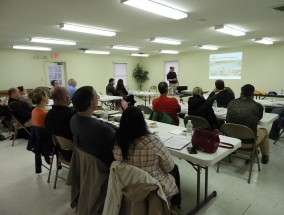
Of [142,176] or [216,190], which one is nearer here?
[142,176]

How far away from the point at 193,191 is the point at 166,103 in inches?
51.8

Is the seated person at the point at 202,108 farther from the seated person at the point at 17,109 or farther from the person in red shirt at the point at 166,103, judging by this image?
the seated person at the point at 17,109

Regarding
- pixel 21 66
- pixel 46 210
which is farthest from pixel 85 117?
pixel 21 66

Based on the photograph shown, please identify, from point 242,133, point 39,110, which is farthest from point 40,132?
point 242,133

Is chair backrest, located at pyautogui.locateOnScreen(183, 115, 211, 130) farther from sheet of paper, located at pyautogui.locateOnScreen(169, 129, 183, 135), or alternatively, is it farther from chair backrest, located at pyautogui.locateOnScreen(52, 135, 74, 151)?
chair backrest, located at pyautogui.locateOnScreen(52, 135, 74, 151)

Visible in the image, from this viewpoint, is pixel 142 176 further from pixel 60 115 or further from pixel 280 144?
pixel 280 144

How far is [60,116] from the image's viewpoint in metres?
2.22

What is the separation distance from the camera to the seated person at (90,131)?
1.74 metres

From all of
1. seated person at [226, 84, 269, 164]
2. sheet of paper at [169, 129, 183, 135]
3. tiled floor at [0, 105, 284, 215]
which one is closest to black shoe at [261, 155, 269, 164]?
tiled floor at [0, 105, 284, 215]

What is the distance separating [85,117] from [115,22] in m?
2.84

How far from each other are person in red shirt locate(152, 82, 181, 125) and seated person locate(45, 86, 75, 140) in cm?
142

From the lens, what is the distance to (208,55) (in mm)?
9758

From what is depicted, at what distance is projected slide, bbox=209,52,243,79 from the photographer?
29.3ft

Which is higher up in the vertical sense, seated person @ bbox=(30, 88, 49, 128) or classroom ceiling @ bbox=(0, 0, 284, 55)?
classroom ceiling @ bbox=(0, 0, 284, 55)
